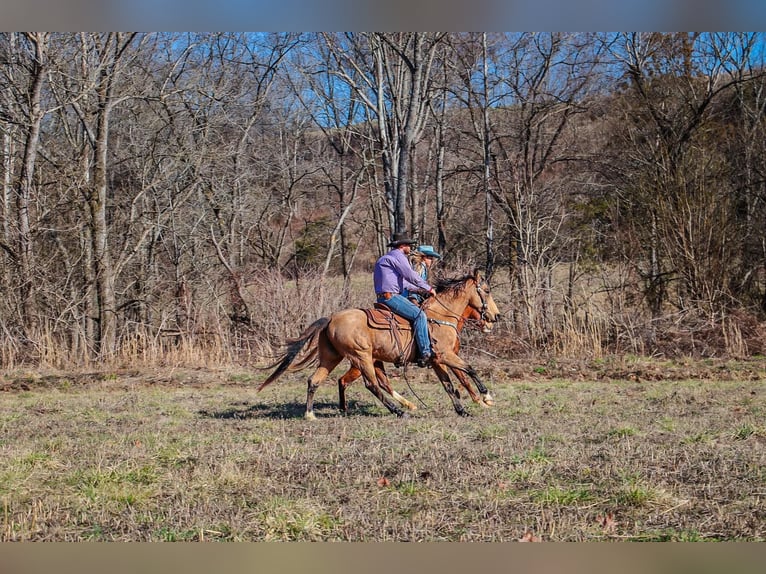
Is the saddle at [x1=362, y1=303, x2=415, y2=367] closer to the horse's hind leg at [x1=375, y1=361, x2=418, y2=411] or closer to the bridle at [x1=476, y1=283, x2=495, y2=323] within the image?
the horse's hind leg at [x1=375, y1=361, x2=418, y2=411]

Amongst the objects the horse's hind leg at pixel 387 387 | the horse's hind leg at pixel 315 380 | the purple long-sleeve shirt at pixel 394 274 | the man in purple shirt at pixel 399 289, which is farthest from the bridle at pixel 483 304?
the horse's hind leg at pixel 315 380

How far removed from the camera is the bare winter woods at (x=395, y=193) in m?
18.3

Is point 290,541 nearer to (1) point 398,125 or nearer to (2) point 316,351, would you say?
(2) point 316,351

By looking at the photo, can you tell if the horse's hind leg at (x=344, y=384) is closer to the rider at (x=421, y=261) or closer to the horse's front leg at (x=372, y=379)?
the horse's front leg at (x=372, y=379)

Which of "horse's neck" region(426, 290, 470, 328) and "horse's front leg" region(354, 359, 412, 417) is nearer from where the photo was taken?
"horse's front leg" region(354, 359, 412, 417)

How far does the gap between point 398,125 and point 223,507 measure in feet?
63.6

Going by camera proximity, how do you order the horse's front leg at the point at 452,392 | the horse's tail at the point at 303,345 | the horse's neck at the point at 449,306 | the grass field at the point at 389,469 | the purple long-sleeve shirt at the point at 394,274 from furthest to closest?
the horse's neck at the point at 449,306 → the purple long-sleeve shirt at the point at 394,274 → the horse's tail at the point at 303,345 → the horse's front leg at the point at 452,392 → the grass field at the point at 389,469

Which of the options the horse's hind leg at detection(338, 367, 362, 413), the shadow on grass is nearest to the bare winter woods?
the shadow on grass

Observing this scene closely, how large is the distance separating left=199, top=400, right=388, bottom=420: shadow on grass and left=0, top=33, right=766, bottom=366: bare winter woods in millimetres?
5975

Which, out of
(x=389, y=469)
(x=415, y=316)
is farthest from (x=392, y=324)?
(x=389, y=469)

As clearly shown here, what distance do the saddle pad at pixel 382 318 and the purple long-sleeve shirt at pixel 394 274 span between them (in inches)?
11.1

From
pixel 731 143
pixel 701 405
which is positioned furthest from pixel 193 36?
pixel 701 405

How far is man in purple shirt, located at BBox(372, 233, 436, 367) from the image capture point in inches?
426

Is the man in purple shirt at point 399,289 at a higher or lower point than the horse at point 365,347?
higher
